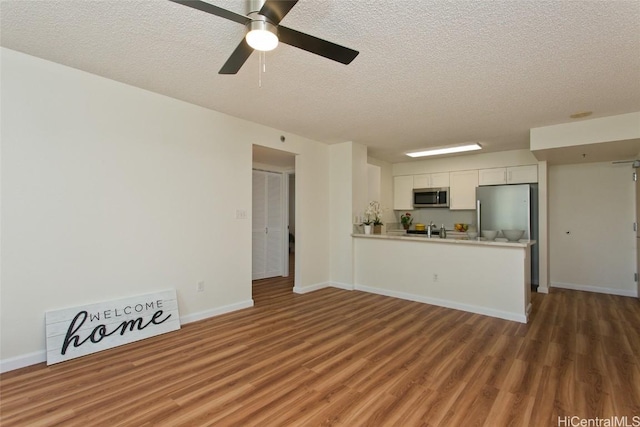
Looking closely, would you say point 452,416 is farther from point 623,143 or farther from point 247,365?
point 623,143

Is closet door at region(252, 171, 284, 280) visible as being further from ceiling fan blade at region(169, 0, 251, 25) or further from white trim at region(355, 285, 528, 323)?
ceiling fan blade at region(169, 0, 251, 25)

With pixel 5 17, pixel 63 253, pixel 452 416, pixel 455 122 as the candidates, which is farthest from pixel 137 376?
pixel 455 122

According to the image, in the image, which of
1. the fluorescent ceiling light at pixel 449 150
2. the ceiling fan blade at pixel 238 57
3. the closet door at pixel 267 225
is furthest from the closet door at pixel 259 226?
the ceiling fan blade at pixel 238 57

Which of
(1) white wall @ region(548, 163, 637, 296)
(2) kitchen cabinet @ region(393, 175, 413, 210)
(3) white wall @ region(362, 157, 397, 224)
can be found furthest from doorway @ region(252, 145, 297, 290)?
(1) white wall @ region(548, 163, 637, 296)

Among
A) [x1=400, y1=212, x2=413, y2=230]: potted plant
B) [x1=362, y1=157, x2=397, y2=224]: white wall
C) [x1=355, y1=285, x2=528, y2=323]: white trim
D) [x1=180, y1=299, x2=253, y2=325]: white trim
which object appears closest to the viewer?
[x1=180, y1=299, x2=253, y2=325]: white trim

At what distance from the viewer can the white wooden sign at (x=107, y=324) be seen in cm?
253

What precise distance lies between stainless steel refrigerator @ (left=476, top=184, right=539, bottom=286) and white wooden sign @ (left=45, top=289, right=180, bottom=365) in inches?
201

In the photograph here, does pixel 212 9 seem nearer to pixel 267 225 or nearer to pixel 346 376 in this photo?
pixel 346 376

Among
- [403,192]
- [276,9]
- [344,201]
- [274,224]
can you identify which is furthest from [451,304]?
[276,9]

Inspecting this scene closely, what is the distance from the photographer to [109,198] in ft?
9.32

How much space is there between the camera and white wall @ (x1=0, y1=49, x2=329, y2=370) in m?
2.39

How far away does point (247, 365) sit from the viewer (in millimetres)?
2490

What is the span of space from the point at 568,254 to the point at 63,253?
6.98 metres

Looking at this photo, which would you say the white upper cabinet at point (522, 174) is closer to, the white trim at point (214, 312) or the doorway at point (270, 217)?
the doorway at point (270, 217)
